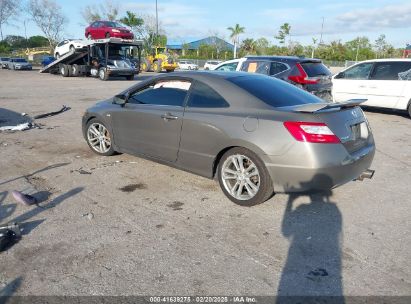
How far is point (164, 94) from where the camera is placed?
4.94 m

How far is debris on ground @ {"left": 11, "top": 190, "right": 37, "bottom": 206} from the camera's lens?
4.11 meters

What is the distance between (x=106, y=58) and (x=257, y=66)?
1734cm

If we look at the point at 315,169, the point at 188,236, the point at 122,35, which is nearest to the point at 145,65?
the point at 122,35

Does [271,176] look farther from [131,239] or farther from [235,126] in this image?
[131,239]

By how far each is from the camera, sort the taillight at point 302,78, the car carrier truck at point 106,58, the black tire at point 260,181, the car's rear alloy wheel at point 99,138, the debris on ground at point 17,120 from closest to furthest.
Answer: the black tire at point 260,181
the car's rear alloy wheel at point 99,138
the debris on ground at point 17,120
the taillight at point 302,78
the car carrier truck at point 106,58

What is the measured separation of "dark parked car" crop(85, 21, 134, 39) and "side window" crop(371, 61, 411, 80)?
62.8ft

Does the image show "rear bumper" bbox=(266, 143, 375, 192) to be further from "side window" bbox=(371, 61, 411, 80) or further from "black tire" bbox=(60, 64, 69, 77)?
"black tire" bbox=(60, 64, 69, 77)

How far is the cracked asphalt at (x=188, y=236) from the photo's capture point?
280 cm

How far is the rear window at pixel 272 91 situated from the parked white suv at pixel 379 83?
6.49 meters

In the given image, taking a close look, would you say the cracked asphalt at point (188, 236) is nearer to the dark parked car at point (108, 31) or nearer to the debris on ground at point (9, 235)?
the debris on ground at point (9, 235)

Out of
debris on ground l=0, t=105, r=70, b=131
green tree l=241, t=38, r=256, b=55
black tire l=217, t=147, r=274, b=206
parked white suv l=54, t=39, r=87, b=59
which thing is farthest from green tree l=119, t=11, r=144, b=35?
black tire l=217, t=147, r=274, b=206

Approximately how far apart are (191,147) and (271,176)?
1122mm

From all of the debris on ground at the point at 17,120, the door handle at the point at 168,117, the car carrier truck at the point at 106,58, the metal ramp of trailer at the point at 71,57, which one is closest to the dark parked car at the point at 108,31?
the car carrier truck at the point at 106,58

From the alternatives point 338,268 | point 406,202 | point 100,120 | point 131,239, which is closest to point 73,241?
point 131,239
